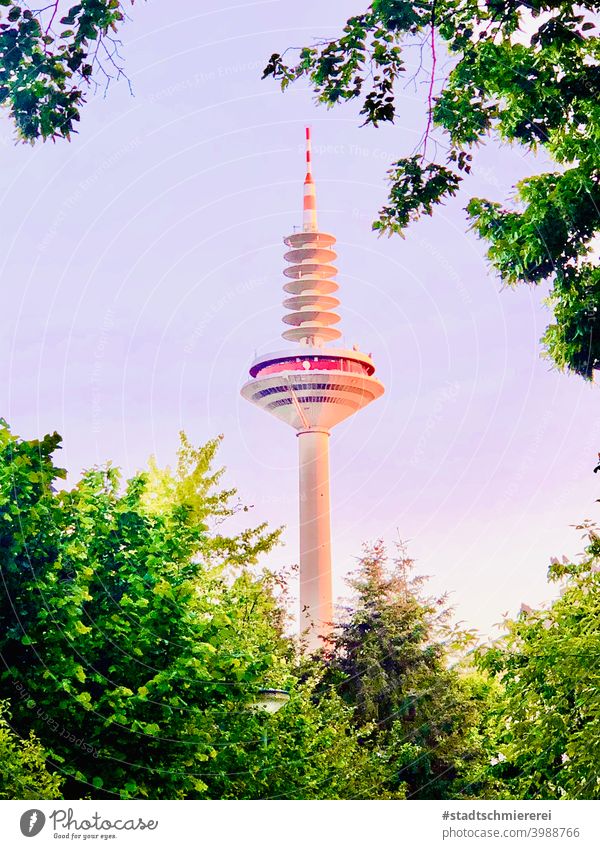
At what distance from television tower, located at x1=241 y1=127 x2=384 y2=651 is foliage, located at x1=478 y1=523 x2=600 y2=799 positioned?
43943mm

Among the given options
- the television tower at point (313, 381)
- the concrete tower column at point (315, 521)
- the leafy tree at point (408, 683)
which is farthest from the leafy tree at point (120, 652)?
the concrete tower column at point (315, 521)

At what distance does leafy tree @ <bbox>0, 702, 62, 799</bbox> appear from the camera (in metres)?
9.45

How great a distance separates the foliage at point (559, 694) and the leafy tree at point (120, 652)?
3.57m

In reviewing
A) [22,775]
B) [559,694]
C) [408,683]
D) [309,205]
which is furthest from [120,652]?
[309,205]

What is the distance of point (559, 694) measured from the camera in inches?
516

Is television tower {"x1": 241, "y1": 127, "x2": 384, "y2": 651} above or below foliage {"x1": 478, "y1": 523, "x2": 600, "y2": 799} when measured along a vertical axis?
above

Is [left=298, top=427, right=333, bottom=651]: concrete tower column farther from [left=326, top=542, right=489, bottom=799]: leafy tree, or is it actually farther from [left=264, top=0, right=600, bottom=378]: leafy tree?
[left=264, top=0, right=600, bottom=378]: leafy tree

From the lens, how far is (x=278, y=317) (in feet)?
212

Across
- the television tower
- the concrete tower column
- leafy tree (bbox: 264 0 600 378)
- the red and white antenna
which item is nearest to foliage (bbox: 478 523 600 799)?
leafy tree (bbox: 264 0 600 378)

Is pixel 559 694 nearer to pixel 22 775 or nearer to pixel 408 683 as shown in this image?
pixel 22 775
